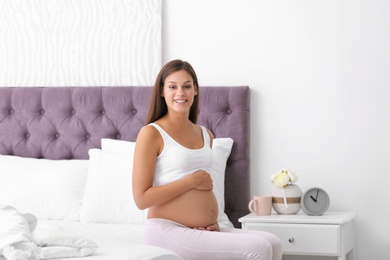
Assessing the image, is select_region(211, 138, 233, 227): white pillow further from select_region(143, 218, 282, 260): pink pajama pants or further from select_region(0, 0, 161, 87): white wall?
select_region(143, 218, 282, 260): pink pajama pants

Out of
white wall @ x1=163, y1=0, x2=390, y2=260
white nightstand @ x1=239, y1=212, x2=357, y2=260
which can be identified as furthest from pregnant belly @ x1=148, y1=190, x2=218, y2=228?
white wall @ x1=163, y1=0, x2=390, y2=260

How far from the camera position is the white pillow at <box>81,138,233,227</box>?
3713 millimetres

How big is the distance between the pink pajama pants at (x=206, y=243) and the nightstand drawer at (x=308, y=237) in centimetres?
61

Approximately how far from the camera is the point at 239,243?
113 inches

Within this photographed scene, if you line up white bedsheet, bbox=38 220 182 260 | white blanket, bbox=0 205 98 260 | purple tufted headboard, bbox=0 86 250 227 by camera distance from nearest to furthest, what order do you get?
white blanket, bbox=0 205 98 260 → white bedsheet, bbox=38 220 182 260 → purple tufted headboard, bbox=0 86 250 227

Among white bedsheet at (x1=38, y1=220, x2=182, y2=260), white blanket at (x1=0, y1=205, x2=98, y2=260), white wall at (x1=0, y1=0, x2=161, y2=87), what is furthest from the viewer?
white wall at (x1=0, y1=0, x2=161, y2=87)

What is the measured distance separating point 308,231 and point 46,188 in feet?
4.45

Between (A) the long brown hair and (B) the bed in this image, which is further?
(B) the bed

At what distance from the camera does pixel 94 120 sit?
13.7 feet

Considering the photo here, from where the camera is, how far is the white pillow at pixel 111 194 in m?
3.71

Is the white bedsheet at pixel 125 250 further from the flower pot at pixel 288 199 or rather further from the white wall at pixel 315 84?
the white wall at pixel 315 84

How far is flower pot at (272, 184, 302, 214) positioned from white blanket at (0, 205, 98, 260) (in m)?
1.39

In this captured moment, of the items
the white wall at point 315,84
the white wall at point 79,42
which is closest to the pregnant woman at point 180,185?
the white wall at point 315,84

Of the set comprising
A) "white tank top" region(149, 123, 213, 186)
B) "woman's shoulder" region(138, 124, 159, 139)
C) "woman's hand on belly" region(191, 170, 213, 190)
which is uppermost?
"woman's shoulder" region(138, 124, 159, 139)
